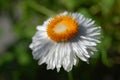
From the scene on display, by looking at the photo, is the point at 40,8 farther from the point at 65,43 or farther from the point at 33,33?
the point at 65,43

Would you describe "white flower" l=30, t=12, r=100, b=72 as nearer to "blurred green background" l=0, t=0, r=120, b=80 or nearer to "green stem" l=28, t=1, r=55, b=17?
"blurred green background" l=0, t=0, r=120, b=80

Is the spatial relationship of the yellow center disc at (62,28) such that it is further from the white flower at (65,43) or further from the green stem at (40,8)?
the green stem at (40,8)

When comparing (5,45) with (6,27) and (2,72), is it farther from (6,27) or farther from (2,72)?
(2,72)

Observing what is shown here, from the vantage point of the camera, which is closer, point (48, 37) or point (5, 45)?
point (48, 37)

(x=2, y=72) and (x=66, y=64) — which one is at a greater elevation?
(x=2, y=72)

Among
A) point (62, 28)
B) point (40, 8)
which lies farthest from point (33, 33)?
point (62, 28)

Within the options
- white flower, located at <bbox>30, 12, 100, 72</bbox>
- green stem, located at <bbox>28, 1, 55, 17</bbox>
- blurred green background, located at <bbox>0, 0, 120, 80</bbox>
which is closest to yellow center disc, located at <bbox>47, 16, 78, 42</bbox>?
white flower, located at <bbox>30, 12, 100, 72</bbox>

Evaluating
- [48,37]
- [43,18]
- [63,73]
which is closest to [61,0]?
[43,18]
